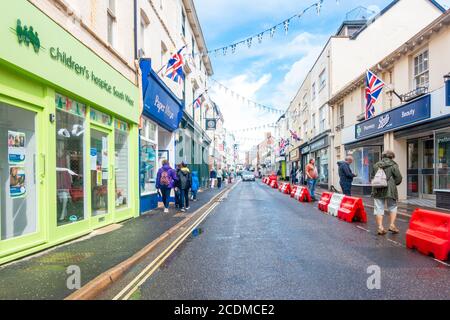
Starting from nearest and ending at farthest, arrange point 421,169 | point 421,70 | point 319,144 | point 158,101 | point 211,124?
point 158,101 → point 421,70 → point 421,169 → point 319,144 → point 211,124

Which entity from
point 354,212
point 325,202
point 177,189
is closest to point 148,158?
point 177,189

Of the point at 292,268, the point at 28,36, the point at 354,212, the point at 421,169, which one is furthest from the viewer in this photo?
the point at 421,169

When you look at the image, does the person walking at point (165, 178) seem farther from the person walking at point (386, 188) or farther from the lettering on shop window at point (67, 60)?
the person walking at point (386, 188)

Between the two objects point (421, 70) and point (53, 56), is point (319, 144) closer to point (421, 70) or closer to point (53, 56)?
point (421, 70)

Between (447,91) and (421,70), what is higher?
(421,70)

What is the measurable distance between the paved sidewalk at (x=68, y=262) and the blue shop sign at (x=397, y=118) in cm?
1054

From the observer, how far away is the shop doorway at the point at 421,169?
14.7m

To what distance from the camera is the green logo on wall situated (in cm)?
544

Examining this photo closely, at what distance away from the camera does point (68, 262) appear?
5.52 m

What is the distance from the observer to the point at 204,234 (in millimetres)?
8258

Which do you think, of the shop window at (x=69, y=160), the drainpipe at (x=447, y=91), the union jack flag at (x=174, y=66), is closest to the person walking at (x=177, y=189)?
the union jack flag at (x=174, y=66)

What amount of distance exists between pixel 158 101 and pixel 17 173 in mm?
8234
